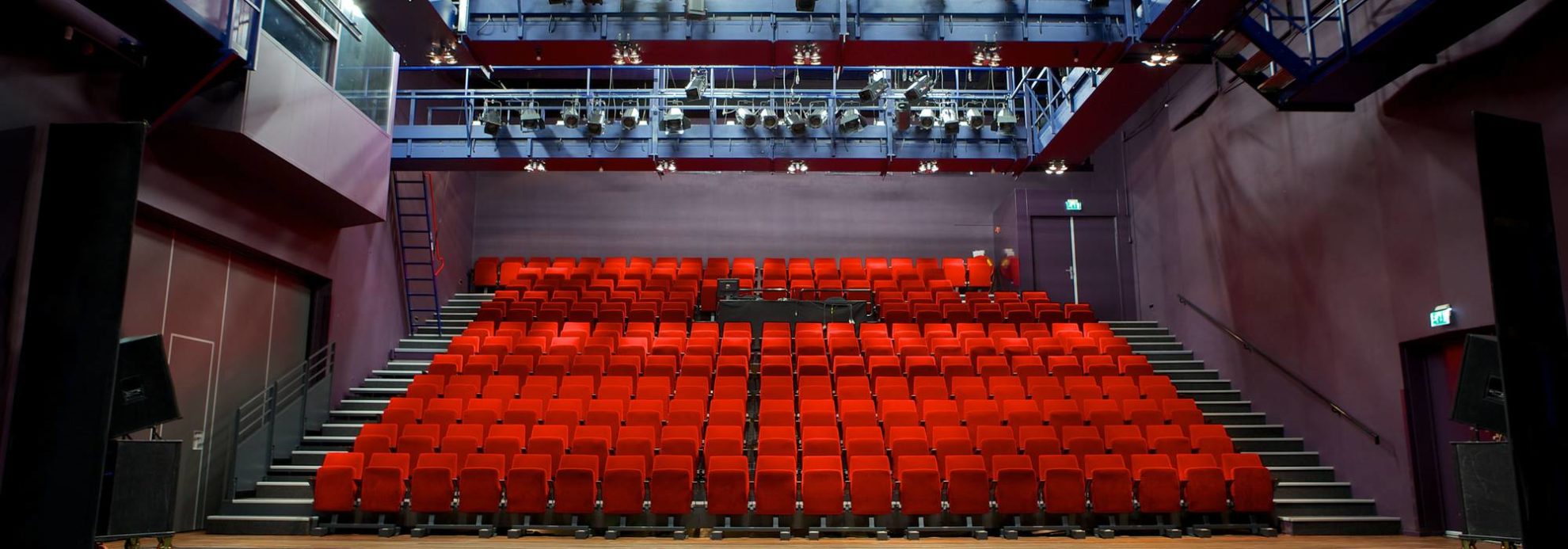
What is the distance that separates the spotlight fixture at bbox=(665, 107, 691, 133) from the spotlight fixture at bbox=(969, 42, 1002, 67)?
3.58 meters

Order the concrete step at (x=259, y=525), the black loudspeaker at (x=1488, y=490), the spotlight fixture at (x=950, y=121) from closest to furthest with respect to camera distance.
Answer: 1. the black loudspeaker at (x=1488, y=490)
2. the concrete step at (x=259, y=525)
3. the spotlight fixture at (x=950, y=121)

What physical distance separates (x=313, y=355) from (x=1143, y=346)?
24.0 feet

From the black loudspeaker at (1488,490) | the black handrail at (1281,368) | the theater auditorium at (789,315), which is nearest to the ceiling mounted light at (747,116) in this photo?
the theater auditorium at (789,315)

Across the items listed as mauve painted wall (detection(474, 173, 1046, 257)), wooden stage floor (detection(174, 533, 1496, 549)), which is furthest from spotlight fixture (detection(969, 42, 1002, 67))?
mauve painted wall (detection(474, 173, 1046, 257))

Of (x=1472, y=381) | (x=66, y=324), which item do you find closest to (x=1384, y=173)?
(x=1472, y=381)

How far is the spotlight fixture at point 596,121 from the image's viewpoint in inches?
368

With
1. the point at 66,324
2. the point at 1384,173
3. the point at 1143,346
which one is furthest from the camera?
the point at 1143,346

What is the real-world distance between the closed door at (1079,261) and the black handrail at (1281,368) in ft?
5.72

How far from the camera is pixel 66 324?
304cm

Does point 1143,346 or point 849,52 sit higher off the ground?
point 849,52

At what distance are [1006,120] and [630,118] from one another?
365cm

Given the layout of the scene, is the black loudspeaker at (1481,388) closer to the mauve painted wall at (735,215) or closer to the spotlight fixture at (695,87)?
the spotlight fixture at (695,87)

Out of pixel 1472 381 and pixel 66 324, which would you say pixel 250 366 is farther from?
pixel 1472 381

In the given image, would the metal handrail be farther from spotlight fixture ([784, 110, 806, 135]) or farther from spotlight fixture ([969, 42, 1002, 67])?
spotlight fixture ([969, 42, 1002, 67])
